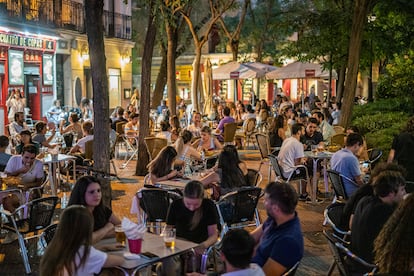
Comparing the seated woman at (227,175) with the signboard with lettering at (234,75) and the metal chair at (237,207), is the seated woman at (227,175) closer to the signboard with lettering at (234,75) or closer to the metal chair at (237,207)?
the metal chair at (237,207)

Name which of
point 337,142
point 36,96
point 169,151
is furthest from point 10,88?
point 169,151

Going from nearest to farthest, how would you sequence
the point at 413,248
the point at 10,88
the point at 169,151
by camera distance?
1. the point at 413,248
2. the point at 169,151
3. the point at 10,88

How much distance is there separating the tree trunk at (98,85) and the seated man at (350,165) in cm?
342

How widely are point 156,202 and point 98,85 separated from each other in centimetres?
231

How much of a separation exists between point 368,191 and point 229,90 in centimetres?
4893

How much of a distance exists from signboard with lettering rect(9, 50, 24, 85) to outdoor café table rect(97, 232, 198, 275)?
64.1 feet

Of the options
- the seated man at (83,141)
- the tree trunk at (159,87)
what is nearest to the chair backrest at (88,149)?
the seated man at (83,141)

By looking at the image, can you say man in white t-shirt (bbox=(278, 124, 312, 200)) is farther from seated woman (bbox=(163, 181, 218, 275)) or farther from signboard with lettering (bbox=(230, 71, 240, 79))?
signboard with lettering (bbox=(230, 71, 240, 79))

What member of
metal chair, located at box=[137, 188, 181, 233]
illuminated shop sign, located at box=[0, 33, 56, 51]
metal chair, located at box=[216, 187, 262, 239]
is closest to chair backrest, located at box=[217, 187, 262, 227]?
metal chair, located at box=[216, 187, 262, 239]

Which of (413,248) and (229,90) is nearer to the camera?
(413,248)

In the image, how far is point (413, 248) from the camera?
177 inches

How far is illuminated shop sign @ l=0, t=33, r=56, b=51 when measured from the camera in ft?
77.2

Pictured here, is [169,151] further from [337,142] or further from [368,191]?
[337,142]

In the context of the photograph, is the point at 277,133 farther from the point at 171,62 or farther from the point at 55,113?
the point at 55,113
